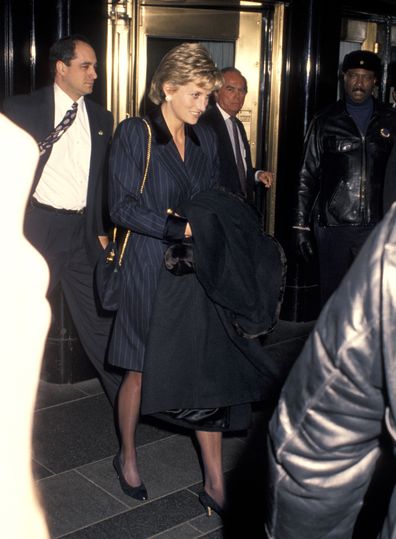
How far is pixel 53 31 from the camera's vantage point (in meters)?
5.67

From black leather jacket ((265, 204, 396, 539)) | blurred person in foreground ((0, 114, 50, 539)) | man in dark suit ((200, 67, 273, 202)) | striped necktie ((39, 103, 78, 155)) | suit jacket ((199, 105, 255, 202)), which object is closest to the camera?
blurred person in foreground ((0, 114, 50, 539))

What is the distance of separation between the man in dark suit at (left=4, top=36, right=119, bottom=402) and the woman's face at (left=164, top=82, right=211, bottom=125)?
4.33 feet

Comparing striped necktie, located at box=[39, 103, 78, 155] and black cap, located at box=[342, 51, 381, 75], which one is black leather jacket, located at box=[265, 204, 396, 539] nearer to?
striped necktie, located at box=[39, 103, 78, 155]

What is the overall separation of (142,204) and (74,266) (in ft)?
4.97

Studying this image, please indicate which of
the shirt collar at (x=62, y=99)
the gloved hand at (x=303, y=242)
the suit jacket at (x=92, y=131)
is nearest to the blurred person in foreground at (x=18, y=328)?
the suit jacket at (x=92, y=131)

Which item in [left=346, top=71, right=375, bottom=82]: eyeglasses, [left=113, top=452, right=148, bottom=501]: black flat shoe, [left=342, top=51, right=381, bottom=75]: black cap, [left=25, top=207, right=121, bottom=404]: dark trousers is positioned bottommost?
[left=113, top=452, right=148, bottom=501]: black flat shoe

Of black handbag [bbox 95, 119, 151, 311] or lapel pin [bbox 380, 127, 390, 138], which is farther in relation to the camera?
lapel pin [bbox 380, 127, 390, 138]

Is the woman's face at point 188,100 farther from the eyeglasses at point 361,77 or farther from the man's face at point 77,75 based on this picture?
the eyeglasses at point 361,77

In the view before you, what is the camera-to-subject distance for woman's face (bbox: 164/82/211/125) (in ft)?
13.0

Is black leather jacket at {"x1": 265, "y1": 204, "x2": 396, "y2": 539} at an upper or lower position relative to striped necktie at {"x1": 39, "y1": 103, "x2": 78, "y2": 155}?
lower

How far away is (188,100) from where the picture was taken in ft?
13.1

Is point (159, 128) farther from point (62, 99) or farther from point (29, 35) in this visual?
point (29, 35)

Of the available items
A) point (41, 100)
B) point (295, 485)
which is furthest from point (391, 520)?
point (41, 100)

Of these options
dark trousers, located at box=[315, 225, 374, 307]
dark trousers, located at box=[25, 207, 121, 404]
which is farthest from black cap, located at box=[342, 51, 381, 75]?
dark trousers, located at box=[25, 207, 121, 404]
